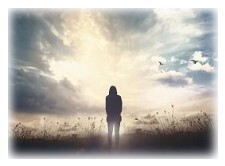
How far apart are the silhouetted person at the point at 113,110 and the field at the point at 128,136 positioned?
49 millimetres

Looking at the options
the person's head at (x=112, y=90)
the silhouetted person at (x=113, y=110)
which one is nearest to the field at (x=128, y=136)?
the silhouetted person at (x=113, y=110)

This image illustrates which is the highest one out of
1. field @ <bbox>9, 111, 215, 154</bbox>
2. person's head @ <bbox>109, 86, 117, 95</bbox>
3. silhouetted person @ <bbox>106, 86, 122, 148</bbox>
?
person's head @ <bbox>109, 86, 117, 95</bbox>

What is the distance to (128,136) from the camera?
3.88 meters

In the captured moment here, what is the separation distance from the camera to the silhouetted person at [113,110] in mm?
3873

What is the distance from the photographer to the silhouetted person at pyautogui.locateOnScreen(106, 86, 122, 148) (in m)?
3.87

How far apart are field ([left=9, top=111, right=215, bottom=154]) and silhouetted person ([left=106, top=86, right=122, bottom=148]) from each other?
0.05 meters

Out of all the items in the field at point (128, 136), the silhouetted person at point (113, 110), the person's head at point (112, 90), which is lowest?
the field at point (128, 136)

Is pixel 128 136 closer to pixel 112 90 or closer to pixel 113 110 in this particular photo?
pixel 113 110

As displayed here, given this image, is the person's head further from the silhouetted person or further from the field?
the field

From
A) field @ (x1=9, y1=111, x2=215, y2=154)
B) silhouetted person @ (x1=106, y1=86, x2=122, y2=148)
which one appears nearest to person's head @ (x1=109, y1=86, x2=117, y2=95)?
silhouetted person @ (x1=106, y1=86, x2=122, y2=148)

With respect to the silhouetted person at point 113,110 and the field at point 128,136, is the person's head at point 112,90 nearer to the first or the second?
the silhouetted person at point 113,110

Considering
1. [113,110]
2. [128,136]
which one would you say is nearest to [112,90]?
[113,110]
